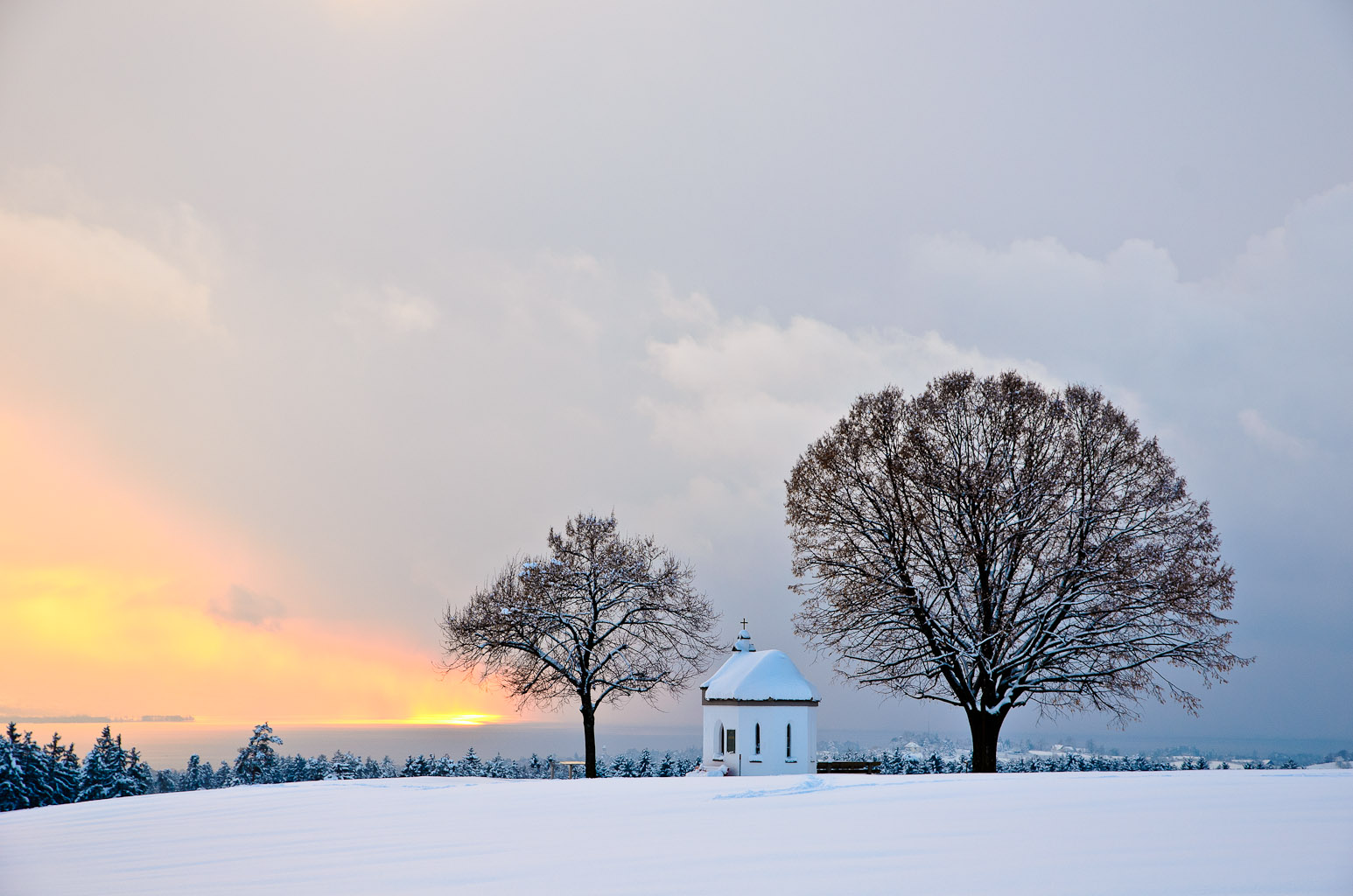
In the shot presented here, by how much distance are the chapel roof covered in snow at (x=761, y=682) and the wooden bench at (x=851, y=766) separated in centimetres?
241

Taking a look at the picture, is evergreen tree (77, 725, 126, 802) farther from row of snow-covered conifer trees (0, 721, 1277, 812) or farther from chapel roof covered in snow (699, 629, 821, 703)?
chapel roof covered in snow (699, 629, 821, 703)

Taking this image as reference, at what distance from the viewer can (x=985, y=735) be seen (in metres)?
28.0

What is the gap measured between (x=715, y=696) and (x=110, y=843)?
26.0 metres

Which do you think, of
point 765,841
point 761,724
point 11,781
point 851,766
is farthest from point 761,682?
point 11,781

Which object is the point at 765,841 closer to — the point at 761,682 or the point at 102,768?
the point at 761,682

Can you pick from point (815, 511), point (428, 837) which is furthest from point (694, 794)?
point (815, 511)

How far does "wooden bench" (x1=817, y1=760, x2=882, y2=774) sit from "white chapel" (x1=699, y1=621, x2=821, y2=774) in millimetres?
427

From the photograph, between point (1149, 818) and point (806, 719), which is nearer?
point (1149, 818)

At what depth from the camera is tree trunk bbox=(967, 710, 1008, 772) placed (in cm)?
2773

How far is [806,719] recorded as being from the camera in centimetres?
3444

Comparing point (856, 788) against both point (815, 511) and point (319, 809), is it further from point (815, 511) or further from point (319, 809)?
point (815, 511)

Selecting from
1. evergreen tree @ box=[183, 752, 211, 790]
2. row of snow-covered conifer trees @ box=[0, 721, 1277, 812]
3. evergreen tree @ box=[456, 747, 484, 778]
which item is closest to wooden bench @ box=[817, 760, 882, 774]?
row of snow-covered conifer trees @ box=[0, 721, 1277, 812]

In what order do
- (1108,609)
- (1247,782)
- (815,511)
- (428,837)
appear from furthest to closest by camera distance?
(815,511) → (1108,609) → (1247,782) → (428,837)

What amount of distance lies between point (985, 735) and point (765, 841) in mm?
22348
